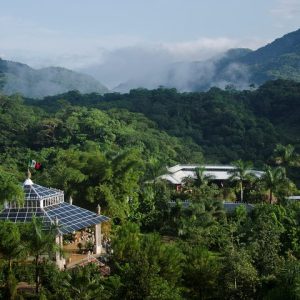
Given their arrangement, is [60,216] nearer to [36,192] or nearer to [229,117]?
[36,192]

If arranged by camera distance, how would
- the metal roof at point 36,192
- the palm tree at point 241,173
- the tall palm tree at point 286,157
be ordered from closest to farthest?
the metal roof at point 36,192, the palm tree at point 241,173, the tall palm tree at point 286,157

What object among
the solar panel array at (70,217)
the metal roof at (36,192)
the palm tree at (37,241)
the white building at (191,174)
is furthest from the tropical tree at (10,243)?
the white building at (191,174)

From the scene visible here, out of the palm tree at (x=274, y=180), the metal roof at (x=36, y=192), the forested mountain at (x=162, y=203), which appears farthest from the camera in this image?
the palm tree at (x=274, y=180)

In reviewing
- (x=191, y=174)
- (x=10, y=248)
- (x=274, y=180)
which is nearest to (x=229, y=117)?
(x=191, y=174)

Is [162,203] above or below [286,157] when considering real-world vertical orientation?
below

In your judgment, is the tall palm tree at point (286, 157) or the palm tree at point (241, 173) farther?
the tall palm tree at point (286, 157)

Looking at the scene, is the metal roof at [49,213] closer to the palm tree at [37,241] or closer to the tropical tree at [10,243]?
the palm tree at [37,241]

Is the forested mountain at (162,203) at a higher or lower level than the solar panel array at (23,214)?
lower

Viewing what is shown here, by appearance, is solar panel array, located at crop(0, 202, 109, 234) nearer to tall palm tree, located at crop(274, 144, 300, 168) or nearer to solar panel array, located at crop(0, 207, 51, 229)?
solar panel array, located at crop(0, 207, 51, 229)

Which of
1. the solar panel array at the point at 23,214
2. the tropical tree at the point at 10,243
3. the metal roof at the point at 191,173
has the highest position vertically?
the tropical tree at the point at 10,243
